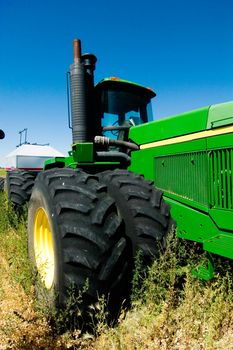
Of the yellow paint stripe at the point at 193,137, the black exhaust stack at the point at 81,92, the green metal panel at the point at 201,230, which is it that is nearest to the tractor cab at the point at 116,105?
the black exhaust stack at the point at 81,92

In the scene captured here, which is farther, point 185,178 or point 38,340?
point 185,178

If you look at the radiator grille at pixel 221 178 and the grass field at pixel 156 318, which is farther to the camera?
the radiator grille at pixel 221 178

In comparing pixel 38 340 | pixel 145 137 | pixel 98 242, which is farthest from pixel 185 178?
pixel 38 340

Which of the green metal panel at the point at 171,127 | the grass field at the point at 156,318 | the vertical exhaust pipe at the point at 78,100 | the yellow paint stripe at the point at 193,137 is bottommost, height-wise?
the grass field at the point at 156,318

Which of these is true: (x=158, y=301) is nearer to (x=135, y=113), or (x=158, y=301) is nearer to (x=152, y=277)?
(x=152, y=277)

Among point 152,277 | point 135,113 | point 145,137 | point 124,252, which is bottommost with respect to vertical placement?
point 152,277

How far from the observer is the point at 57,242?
2.57m

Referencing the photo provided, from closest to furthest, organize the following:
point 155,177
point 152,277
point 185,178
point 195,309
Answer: point 195,309, point 152,277, point 185,178, point 155,177

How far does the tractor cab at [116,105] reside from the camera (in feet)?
15.1

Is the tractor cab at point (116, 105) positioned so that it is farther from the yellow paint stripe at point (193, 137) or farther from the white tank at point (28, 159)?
the white tank at point (28, 159)

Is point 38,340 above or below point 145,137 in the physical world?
below

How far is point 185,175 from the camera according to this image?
3.03 metres

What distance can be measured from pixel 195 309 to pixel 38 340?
1136 mm

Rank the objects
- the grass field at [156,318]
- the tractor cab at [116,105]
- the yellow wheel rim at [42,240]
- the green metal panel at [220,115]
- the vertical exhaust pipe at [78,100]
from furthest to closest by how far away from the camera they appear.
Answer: the tractor cab at [116,105] < the vertical exhaust pipe at [78,100] < the yellow wheel rim at [42,240] < the green metal panel at [220,115] < the grass field at [156,318]
